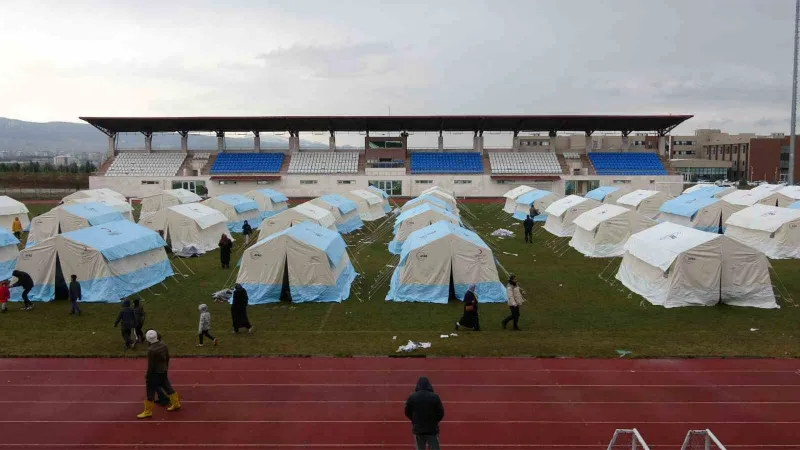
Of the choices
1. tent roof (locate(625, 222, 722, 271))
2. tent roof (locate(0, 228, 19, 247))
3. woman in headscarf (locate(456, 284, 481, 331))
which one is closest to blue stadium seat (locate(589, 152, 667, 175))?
tent roof (locate(625, 222, 722, 271))

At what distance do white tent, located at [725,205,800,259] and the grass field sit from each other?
4583mm

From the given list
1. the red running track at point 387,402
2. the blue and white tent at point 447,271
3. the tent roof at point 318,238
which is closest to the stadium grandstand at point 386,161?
the tent roof at point 318,238

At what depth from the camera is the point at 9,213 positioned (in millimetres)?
29016

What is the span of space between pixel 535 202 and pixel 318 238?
21.1 m

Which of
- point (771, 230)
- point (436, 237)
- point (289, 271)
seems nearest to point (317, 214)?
point (289, 271)

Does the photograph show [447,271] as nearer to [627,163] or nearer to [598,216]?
[598,216]

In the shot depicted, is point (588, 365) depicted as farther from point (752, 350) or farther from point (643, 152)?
point (643, 152)

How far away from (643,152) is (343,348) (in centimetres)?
5374

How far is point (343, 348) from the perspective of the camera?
38.1 ft

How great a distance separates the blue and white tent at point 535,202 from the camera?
34.6m

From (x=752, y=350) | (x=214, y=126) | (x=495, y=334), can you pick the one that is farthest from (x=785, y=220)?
(x=214, y=126)

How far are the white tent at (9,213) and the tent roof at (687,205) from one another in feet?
113

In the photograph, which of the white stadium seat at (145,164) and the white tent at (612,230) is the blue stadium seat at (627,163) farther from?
the white stadium seat at (145,164)

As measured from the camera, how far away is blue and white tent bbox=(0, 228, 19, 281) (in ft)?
61.1
